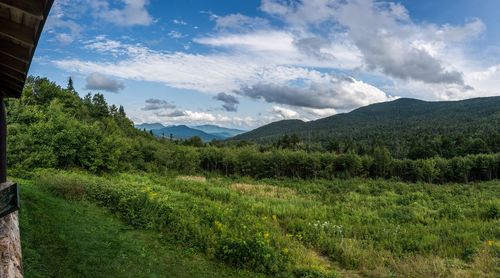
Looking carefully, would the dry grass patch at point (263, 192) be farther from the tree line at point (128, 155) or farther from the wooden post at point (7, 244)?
the wooden post at point (7, 244)

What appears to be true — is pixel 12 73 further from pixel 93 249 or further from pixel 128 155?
pixel 128 155

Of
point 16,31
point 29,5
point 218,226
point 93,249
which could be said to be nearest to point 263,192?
point 218,226

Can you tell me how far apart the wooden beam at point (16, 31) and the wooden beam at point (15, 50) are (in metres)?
0.32

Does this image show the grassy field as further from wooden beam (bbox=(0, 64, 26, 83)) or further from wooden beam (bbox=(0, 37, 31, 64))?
wooden beam (bbox=(0, 37, 31, 64))

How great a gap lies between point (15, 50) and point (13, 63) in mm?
950

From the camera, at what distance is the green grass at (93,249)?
974 centimetres

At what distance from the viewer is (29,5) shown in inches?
119

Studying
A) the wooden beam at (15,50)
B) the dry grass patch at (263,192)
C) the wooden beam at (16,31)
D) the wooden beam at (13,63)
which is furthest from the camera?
the dry grass patch at (263,192)

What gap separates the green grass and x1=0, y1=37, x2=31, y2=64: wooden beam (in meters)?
5.46

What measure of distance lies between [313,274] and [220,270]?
3.02 meters

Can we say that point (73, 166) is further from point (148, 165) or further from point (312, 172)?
point (312, 172)

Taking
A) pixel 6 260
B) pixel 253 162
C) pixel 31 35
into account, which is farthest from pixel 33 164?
pixel 253 162

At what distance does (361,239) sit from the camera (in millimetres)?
18297

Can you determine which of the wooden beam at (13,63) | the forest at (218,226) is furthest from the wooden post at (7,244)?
the wooden beam at (13,63)
